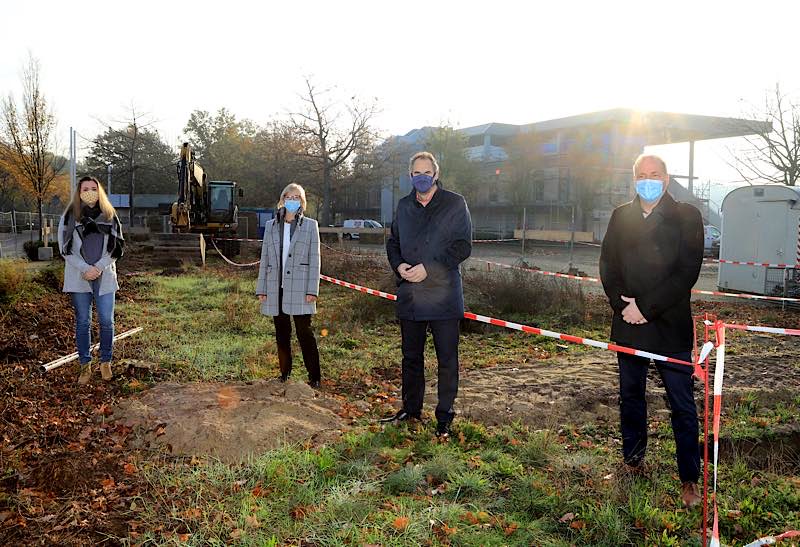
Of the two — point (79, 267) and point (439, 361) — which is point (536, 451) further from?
point (79, 267)

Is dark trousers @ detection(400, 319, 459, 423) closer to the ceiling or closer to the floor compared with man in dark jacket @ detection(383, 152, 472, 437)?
closer to the floor

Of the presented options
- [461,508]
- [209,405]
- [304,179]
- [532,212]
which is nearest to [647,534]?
[461,508]

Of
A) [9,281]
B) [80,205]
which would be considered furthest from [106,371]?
[9,281]

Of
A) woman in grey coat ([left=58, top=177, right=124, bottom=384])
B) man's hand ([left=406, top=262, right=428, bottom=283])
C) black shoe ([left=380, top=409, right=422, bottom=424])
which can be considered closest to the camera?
man's hand ([left=406, top=262, right=428, bottom=283])

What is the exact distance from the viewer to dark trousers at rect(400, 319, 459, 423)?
478 centimetres

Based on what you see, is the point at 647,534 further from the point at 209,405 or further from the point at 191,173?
the point at 191,173

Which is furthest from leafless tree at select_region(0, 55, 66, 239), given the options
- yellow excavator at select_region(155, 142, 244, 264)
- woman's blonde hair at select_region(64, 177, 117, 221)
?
woman's blonde hair at select_region(64, 177, 117, 221)

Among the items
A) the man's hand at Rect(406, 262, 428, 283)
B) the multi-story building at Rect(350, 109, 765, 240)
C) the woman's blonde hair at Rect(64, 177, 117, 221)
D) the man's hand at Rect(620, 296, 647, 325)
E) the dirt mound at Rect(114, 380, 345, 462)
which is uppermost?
the multi-story building at Rect(350, 109, 765, 240)

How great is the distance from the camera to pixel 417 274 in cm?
468

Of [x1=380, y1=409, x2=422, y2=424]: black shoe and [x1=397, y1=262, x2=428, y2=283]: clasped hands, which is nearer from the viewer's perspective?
[x1=397, y1=262, x2=428, y2=283]: clasped hands

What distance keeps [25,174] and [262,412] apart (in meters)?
24.9

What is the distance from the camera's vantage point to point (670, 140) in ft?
169

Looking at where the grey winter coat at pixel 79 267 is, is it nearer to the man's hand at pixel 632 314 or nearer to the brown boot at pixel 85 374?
the brown boot at pixel 85 374

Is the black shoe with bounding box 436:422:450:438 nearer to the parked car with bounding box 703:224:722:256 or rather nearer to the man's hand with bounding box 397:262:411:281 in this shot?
the man's hand with bounding box 397:262:411:281
